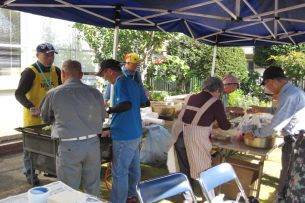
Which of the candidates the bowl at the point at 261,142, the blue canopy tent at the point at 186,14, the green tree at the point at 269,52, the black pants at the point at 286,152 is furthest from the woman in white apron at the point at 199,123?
the green tree at the point at 269,52

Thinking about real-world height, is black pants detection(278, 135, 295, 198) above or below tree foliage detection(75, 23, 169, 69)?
below

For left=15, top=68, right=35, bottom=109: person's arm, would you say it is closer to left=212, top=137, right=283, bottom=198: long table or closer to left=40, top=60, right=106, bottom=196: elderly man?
left=40, top=60, right=106, bottom=196: elderly man

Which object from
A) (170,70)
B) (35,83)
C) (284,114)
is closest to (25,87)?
(35,83)

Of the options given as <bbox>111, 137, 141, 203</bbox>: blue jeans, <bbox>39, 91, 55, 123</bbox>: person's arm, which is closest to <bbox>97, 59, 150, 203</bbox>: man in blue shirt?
<bbox>111, 137, 141, 203</bbox>: blue jeans

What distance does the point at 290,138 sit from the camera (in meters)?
3.39

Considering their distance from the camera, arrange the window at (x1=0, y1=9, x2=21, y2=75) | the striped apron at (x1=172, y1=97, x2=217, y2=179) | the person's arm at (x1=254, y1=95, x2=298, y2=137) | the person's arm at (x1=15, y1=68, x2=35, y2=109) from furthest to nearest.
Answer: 1. the window at (x1=0, y1=9, x2=21, y2=75)
2. the person's arm at (x1=15, y1=68, x2=35, y2=109)
3. the striped apron at (x1=172, y1=97, x2=217, y2=179)
4. the person's arm at (x1=254, y1=95, x2=298, y2=137)

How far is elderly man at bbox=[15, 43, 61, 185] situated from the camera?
4172mm

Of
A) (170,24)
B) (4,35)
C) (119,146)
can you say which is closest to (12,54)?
(4,35)

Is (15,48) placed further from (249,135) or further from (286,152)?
(286,152)

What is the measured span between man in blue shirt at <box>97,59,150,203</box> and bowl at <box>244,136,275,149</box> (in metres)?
1.27

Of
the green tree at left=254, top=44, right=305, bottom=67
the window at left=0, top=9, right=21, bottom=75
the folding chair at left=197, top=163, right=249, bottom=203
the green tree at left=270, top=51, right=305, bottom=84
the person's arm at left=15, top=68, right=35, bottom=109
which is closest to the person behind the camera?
the folding chair at left=197, top=163, right=249, bottom=203

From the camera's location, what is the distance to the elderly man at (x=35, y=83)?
417 centimetres

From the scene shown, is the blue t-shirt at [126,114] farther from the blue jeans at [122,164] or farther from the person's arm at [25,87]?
the person's arm at [25,87]

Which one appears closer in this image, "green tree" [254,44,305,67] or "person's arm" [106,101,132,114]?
"person's arm" [106,101,132,114]
